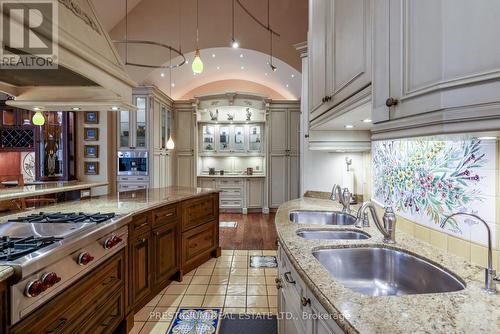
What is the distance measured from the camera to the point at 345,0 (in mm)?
1299

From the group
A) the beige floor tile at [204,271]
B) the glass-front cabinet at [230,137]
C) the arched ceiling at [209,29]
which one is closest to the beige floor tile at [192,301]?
the beige floor tile at [204,271]

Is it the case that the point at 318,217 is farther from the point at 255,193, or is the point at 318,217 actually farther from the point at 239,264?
the point at 255,193

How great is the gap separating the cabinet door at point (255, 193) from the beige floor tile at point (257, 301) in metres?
4.10

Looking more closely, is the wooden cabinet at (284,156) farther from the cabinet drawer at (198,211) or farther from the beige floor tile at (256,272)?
the beige floor tile at (256,272)

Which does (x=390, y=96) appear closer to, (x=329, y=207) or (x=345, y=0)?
(x=345, y=0)

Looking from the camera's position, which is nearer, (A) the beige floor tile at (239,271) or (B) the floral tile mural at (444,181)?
(B) the floral tile mural at (444,181)

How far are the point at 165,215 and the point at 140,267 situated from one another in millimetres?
524

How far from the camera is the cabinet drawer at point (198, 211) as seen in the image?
304cm

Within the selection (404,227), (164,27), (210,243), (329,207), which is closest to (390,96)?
(404,227)

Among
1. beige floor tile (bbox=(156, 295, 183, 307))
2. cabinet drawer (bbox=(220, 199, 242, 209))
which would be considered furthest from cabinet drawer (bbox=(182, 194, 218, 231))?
cabinet drawer (bbox=(220, 199, 242, 209))

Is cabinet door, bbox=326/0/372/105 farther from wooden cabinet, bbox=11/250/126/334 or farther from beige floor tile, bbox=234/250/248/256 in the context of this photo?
beige floor tile, bbox=234/250/248/256

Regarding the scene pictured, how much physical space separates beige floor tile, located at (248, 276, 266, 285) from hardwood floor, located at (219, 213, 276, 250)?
3.42ft

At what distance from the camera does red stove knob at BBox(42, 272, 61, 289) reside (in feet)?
4.06

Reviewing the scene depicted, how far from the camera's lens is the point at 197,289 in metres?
2.84
